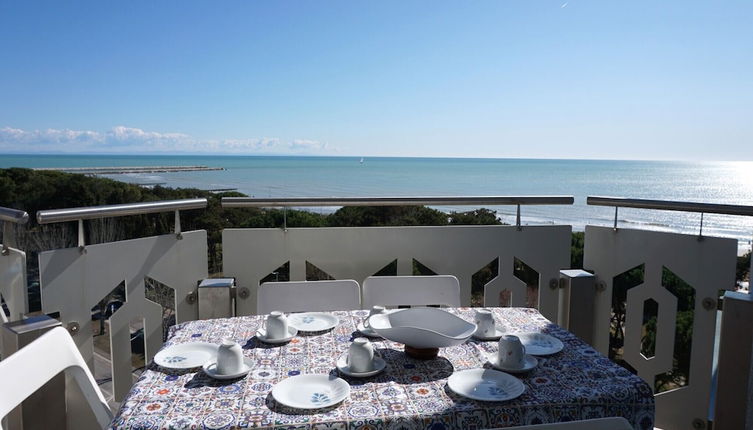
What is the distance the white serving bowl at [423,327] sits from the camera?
4.27ft

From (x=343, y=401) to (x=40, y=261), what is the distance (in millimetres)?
1500

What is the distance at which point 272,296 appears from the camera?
2068 millimetres

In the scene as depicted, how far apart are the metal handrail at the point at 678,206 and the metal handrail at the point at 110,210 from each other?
205cm

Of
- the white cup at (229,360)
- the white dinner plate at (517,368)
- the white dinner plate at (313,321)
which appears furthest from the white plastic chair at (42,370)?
the white dinner plate at (517,368)

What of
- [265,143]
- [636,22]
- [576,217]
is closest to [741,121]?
[576,217]

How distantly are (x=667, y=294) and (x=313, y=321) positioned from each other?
5.71ft

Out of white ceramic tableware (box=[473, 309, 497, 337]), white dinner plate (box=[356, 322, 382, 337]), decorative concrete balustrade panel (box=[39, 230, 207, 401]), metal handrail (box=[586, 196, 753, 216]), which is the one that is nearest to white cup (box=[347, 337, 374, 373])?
white dinner plate (box=[356, 322, 382, 337])

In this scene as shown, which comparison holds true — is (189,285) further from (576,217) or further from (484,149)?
(484,149)

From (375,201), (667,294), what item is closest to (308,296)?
(375,201)

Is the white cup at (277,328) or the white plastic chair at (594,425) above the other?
the white plastic chair at (594,425)

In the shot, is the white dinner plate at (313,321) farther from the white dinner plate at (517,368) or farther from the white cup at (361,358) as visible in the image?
the white dinner plate at (517,368)

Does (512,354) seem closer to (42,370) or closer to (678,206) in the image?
(42,370)

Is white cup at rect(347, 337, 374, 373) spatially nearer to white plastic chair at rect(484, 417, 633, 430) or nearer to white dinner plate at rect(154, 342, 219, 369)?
white dinner plate at rect(154, 342, 219, 369)

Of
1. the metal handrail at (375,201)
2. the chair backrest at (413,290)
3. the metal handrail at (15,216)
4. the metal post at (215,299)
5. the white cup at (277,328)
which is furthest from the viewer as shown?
the metal handrail at (375,201)
